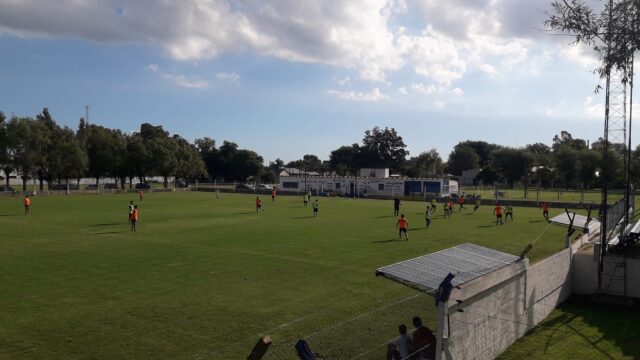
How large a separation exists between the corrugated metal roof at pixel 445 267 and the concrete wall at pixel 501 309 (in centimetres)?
41

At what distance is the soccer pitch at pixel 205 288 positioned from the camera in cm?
1059

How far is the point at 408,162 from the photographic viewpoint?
146 meters

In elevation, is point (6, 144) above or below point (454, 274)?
above

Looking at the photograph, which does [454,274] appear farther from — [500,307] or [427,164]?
[427,164]

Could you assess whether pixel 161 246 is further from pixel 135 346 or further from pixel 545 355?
pixel 545 355

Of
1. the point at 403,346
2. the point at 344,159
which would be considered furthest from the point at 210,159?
the point at 403,346

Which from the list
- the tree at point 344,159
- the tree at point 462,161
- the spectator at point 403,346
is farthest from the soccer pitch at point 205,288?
the tree at point 462,161

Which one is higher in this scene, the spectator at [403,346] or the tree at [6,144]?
the tree at [6,144]

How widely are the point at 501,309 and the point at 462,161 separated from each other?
157343 millimetres

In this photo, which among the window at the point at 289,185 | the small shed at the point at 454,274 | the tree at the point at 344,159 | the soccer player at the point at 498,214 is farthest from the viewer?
the tree at the point at 344,159

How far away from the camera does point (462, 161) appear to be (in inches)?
6417

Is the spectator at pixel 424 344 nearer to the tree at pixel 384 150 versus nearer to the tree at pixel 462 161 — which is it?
the tree at pixel 384 150

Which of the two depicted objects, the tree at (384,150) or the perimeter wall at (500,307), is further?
the tree at (384,150)

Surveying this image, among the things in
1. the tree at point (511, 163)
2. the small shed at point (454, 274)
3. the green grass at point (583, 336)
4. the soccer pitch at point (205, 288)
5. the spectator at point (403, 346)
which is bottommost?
the green grass at point (583, 336)
